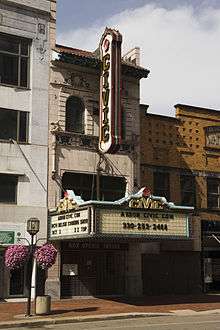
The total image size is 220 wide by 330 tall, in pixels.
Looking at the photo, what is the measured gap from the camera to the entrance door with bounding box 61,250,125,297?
2853 cm

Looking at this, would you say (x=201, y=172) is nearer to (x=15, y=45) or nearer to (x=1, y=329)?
(x=15, y=45)

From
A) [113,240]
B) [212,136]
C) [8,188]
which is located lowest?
[113,240]

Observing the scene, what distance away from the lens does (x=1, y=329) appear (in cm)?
1812

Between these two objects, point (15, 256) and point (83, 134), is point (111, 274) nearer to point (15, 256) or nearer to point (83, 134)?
point (83, 134)

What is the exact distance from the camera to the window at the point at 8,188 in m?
27.4

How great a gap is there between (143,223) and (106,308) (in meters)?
4.20

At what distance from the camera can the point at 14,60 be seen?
2883 centimetres

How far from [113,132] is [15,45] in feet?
24.0

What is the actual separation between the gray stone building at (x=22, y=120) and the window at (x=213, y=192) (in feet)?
37.8

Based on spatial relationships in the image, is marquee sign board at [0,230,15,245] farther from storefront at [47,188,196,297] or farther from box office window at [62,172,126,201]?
box office window at [62,172,126,201]

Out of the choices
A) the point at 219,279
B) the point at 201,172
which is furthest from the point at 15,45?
the point at 219,279

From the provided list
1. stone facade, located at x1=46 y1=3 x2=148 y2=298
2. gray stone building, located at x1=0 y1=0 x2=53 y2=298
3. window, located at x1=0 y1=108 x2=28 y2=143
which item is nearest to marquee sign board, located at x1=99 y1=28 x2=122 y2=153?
stone facade, located at x1=46 y1=3 x2=148 y2=298

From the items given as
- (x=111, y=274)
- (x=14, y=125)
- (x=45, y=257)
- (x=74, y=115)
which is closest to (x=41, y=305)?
(x=45, y=257)

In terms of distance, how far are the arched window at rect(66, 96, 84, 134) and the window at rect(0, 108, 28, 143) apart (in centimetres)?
255
